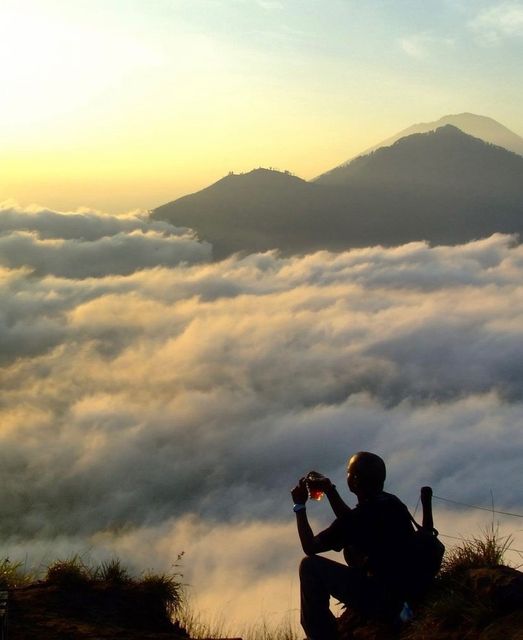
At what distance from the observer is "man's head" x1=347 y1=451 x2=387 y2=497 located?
510 cm

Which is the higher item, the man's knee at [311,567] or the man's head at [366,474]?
the man's head at [366,474]

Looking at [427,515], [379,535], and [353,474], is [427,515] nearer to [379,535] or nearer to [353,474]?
[379,535]

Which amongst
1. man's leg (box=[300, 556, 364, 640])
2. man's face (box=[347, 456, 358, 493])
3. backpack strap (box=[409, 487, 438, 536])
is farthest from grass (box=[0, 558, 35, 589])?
backpack strap (box=[409, 487, 438, 536])

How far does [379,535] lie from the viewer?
200 inches

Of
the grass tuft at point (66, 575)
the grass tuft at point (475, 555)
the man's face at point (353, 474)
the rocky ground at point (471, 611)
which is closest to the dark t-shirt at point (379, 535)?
the man's face at point (353, 474)

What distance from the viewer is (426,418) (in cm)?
19750

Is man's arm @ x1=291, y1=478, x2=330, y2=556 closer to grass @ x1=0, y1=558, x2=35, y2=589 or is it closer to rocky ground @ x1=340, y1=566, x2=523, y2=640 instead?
rocky ground @ x1=340, y1=566, x2=523, y2=640

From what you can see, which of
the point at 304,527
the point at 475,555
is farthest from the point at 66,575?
the point at 475,555

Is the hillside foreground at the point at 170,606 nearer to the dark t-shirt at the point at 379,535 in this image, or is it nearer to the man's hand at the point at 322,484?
the dark t-shirt at the point at 379,535

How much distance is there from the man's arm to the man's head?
13.6 inches

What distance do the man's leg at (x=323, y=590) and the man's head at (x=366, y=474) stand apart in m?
0.56

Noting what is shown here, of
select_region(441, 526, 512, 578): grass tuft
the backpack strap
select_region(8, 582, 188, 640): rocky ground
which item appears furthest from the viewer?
select_region(8, 582, 188, 640): rocky ground

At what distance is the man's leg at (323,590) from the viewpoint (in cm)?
511

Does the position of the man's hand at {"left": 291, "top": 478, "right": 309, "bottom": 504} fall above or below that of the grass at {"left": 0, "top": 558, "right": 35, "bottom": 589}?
above
